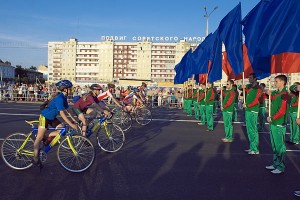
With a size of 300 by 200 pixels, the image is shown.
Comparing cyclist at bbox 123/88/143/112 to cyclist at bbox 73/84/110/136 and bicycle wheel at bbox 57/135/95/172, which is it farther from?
bicycle wheel at bbox 57/135/95/172

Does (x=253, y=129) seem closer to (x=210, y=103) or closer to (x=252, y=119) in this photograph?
(x=252, y=119)

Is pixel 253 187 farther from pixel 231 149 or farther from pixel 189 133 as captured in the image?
pixel 189 133

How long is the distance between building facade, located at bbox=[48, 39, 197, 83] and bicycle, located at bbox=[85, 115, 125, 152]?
4939 inches

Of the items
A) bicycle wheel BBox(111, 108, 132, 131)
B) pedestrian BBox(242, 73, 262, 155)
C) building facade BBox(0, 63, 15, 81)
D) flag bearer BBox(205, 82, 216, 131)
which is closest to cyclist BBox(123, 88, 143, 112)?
bicycle wheel BBox(111, 108, 132, 131)

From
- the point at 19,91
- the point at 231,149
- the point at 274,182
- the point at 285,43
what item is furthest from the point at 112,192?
the point at 19,91

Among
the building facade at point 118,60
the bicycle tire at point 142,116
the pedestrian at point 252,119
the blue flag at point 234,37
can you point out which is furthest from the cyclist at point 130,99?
the building facade at point 118,60

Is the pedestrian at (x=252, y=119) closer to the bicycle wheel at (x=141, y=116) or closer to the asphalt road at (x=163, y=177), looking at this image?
the asphalt road at (x=163, y=177)

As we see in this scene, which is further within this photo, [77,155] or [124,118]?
[124,118]

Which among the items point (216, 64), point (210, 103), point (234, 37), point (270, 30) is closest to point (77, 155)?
point (270, 30)

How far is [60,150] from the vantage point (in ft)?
21.7

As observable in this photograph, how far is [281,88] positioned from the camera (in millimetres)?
7059

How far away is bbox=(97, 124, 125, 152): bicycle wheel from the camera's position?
8773mm

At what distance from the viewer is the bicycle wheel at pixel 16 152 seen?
670cm

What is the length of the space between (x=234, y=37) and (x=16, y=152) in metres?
6.67
